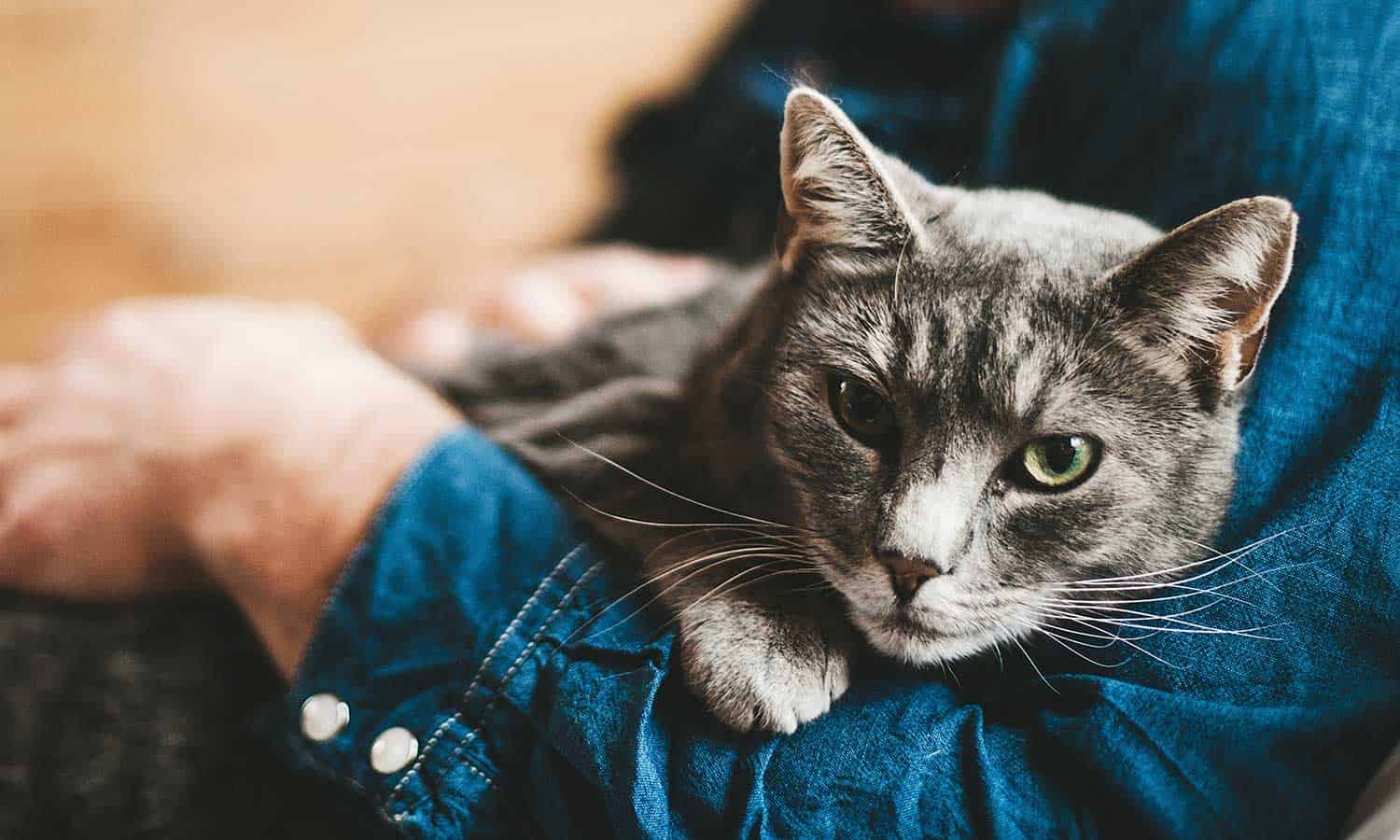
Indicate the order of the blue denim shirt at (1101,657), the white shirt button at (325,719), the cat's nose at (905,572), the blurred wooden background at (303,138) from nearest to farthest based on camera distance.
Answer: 1. the blue denim shirt at (1101,657)
2. the cat's nose at (905,572)
3. the white shirt button at (325,719)
4. the blurred wooden background at (303,138)

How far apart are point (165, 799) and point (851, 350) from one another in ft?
2.64

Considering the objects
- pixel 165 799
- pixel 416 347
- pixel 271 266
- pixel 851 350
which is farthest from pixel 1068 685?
pixel 271 266

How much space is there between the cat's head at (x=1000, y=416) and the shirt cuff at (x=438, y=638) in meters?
0.25

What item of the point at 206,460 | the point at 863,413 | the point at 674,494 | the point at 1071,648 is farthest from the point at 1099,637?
the point at 206,460

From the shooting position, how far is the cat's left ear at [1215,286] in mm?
672

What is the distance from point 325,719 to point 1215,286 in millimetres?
819

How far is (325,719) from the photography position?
83 cm

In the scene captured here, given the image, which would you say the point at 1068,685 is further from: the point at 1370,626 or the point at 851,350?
the point at 851,350

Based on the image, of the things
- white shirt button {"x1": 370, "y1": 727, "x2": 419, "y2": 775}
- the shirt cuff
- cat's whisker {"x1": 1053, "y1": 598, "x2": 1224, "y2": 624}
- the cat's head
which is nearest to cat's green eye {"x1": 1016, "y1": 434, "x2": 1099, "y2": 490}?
the cat's head

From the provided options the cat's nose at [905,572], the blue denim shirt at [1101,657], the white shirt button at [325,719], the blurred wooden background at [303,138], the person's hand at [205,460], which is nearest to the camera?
the blue denim shirt at [1101,657]

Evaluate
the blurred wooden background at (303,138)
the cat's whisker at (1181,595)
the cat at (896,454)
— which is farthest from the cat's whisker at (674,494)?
the blurred wooden background at (303,138)

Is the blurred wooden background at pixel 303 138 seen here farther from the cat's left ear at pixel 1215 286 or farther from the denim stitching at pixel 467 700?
the cat's left ear at pixel 1215 286

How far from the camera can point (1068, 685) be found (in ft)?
2.23

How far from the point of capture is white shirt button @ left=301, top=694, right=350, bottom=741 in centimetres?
82
